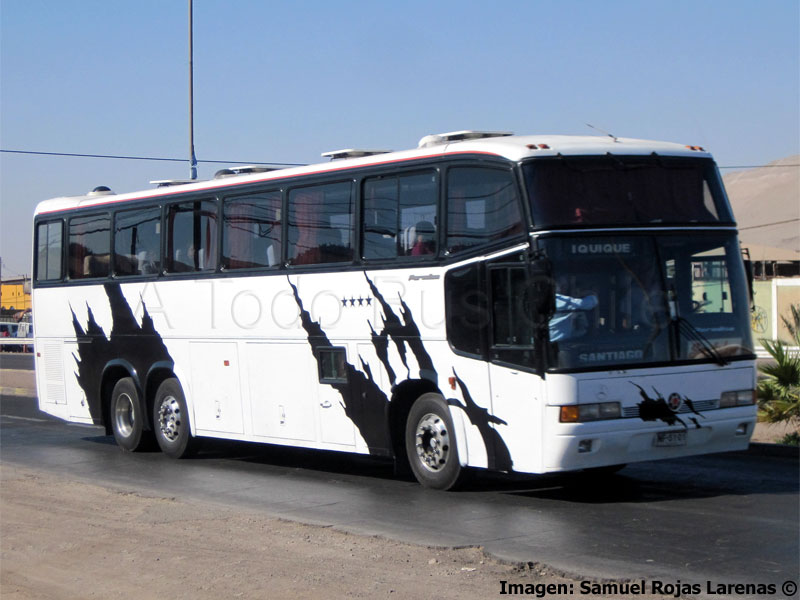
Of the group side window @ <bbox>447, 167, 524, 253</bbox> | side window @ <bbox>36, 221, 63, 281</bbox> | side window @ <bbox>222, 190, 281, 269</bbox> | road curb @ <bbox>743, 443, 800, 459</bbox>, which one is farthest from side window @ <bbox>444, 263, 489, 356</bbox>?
side window @ <bbox>36, 221, 63, 281</bbox>

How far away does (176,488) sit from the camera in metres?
13.3

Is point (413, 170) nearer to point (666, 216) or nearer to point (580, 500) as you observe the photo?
point (666, 216)

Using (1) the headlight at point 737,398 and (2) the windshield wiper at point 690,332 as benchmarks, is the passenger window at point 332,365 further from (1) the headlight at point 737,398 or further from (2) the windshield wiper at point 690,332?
(1) the headlight at point 737,398

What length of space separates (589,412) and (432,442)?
2.31 m

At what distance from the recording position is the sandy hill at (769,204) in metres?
124

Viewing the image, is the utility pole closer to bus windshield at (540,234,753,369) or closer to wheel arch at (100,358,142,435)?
wheel arch at (100,358,142,435)

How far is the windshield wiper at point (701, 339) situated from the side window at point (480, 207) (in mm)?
1837

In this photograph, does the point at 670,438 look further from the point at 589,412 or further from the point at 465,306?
the point at 465,306

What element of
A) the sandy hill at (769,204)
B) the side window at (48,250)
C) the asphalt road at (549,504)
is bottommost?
the asphalt road at (549,504)

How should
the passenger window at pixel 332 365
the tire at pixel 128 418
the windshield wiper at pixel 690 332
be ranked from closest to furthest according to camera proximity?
the windshield wiper at pixel 690 332, the passenger window at pixel 332 365, the tire at pixel 128 418

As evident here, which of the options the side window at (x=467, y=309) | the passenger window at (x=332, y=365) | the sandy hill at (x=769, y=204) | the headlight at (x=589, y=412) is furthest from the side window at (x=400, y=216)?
the sandy hill at (x=769, y=204)

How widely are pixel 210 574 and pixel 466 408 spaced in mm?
4153

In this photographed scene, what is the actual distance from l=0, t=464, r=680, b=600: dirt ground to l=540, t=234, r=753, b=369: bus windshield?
2.58 metres

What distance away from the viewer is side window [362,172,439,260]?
12.0m
